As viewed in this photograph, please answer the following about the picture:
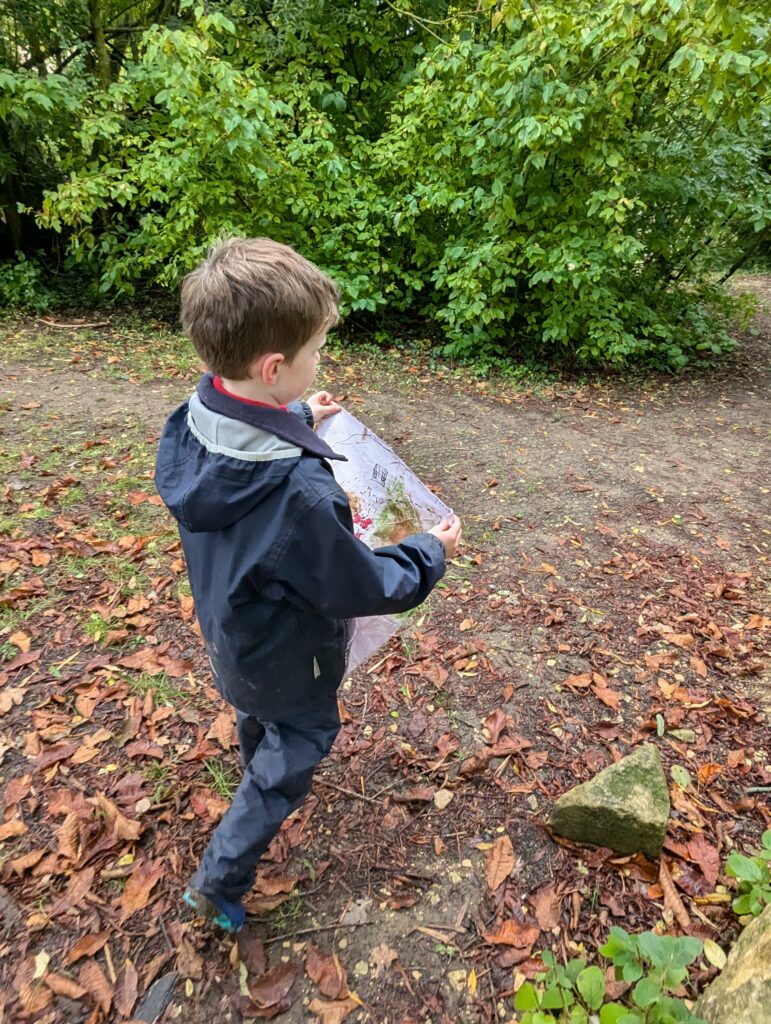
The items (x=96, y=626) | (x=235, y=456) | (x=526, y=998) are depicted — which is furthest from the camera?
(x=96, y=626)

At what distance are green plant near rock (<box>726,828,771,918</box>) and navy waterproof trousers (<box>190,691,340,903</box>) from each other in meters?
1.26

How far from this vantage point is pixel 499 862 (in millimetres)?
2023

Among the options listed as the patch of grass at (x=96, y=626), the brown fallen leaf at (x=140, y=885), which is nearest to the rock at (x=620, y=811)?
the brown fallen leaf at (x=140, y=885)

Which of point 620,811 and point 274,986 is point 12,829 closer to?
point 274,986

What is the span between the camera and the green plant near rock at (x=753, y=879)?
5.73 feet

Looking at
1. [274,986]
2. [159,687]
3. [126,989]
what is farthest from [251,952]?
[159,687]

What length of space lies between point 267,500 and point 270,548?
104 millimetres

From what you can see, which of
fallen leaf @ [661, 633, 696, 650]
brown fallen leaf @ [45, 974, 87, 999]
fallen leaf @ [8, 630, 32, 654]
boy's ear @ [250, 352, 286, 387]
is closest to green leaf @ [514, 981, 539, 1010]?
brown fallen leaf @ [45, 974, 87, 999]

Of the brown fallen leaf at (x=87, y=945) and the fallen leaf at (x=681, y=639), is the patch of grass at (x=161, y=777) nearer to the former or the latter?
the brown fallen leaf at (x=87, y=945)

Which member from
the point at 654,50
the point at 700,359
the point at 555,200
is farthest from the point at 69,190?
the point at 700,359

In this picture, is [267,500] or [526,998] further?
[526,998]

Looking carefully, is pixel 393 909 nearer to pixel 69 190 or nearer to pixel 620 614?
pixel 620 614

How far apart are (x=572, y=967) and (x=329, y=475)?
1545 millimetres

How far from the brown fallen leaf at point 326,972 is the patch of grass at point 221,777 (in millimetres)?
611
